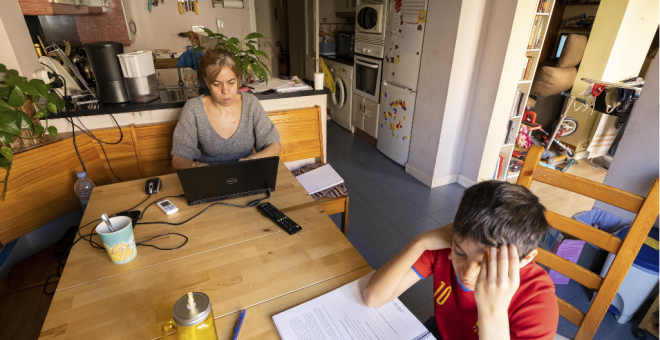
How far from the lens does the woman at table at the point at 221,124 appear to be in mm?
1629

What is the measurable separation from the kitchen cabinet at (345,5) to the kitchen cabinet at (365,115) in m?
1.12

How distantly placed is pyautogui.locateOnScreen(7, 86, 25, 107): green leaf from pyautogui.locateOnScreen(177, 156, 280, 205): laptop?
27.6 inches

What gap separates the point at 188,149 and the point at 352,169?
6.17 feet

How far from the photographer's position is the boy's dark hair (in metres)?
0.68

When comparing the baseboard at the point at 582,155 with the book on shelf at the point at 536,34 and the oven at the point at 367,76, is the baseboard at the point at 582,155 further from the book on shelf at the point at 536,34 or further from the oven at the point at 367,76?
the oven at the point at 367,76

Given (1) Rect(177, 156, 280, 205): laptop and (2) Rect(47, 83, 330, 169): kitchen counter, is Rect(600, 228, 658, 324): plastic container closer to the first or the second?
(1) Rect(177, 156, 280, 205): laptop

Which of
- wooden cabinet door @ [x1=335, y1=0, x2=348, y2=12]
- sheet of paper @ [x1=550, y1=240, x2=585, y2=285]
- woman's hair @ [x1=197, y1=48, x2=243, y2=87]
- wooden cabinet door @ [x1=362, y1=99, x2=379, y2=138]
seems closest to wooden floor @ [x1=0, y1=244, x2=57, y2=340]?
woman's hair @ [x1=197, y1=48, x2=243, y2=87]

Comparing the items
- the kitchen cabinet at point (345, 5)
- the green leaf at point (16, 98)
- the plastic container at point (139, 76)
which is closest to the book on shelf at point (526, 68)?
the kitchen cabinet at point (345, 5)

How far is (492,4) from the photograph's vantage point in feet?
7.87

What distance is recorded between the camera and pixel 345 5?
4.21 metres

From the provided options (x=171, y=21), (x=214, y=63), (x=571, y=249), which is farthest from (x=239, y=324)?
(x=171, y=21)

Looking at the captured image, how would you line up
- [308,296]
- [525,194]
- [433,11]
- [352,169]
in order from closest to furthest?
[525,194]
[308,296]
[433,11]
[352,169]

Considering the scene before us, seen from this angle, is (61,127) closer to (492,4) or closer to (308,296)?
(308,296)

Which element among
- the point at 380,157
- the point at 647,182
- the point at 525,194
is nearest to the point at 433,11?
the point at 380,157
